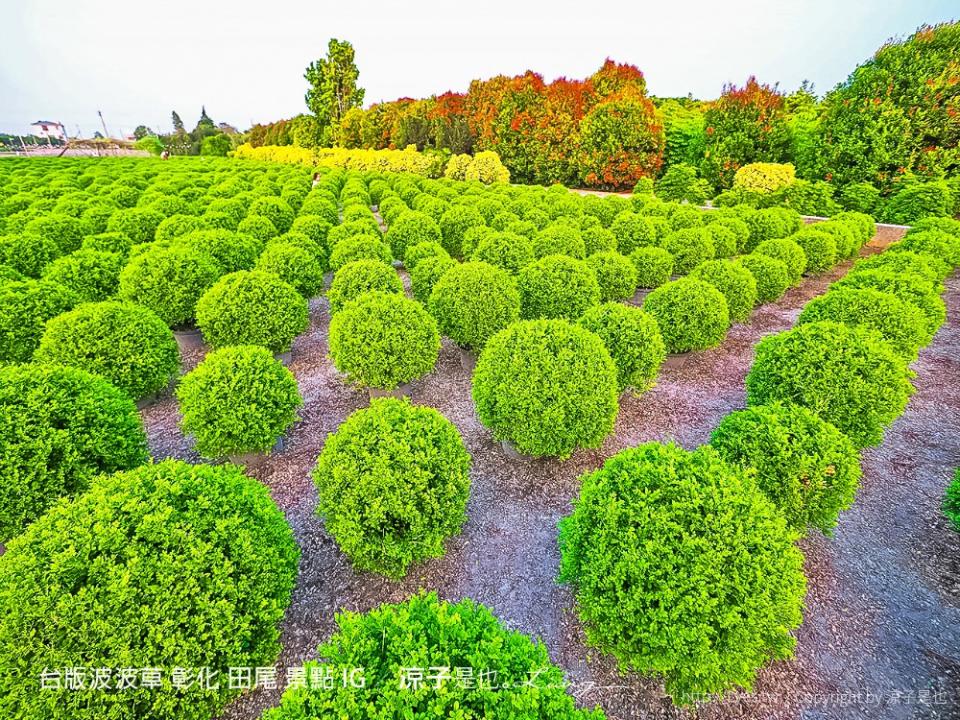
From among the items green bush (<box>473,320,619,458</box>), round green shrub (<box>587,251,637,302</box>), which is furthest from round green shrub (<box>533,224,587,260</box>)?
green bush (<box>473,320,619,458</box>)

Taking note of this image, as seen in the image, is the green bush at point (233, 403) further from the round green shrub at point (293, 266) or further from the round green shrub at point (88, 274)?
the round green shrub at point (88, 274)

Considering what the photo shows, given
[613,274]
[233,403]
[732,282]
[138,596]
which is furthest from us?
[613,274]

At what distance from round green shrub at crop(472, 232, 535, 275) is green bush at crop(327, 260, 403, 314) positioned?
318cm

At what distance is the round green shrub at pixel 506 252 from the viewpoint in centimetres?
1173

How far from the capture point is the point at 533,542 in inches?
211

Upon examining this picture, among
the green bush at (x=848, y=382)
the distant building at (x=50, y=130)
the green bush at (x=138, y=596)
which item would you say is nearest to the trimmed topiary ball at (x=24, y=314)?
the green bush at (x=138, y=596)

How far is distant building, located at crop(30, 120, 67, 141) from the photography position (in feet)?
465

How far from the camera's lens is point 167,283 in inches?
357

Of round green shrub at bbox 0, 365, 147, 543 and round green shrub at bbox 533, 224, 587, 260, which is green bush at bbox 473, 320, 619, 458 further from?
round green shrub at bbox 533, 224, 587, 260

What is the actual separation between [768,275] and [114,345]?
47.4ft

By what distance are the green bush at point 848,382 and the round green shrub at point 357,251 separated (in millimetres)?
9318

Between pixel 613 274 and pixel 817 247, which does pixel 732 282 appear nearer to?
pixel 613 274

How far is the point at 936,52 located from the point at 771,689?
1126 inches

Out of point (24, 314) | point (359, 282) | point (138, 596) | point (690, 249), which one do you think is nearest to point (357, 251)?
point (359, 282)
